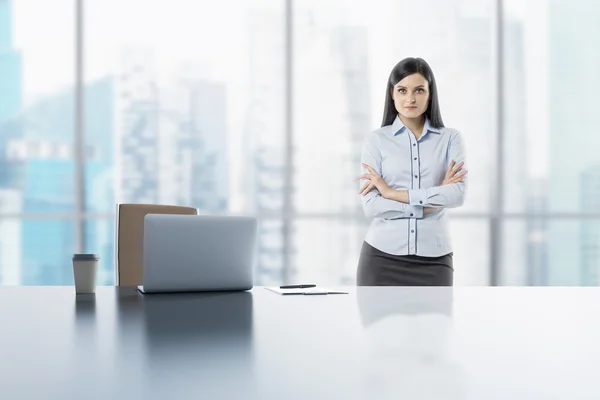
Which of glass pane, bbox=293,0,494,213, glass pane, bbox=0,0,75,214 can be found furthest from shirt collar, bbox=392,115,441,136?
glass pane, bbox=0,0,75,214

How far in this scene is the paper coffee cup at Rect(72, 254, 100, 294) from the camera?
2090 mm

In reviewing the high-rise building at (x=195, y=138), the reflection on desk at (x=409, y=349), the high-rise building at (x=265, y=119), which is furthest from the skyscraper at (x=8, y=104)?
the reflection on desk at (x=409, y=349)

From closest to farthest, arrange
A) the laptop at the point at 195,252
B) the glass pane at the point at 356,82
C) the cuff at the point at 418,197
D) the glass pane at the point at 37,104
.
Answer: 1. the laptop at the point at 195,252
2. the cuff at the point at 418,197
3. the glass pane at the point at 37,104
4. the glass pane at the point at 356,82

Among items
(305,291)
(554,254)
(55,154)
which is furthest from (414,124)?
(55,154)

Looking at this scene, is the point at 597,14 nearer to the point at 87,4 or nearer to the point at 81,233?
the point at 87,4

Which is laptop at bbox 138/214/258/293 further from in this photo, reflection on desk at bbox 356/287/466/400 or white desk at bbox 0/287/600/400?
reflection on desk at bbox 356/287/466/400

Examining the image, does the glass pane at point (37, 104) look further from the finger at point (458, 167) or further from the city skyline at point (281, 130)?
the finger at point (458, 167)

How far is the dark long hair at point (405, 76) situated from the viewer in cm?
311

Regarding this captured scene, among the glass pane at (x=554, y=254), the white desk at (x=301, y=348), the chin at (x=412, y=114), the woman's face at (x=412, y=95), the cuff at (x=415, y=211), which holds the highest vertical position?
the woman's face at (x=412, y=95)

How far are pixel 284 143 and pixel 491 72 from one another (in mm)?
1793

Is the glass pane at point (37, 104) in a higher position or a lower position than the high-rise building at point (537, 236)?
higher

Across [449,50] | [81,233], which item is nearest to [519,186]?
[449,50]

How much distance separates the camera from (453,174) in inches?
122

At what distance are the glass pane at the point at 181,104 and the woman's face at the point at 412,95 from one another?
2.16 meters
